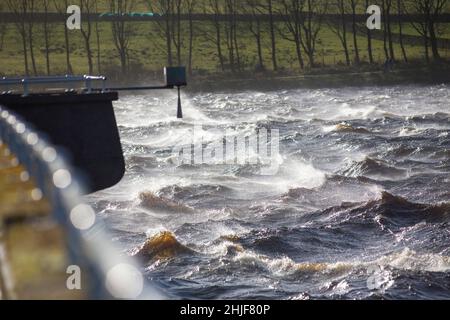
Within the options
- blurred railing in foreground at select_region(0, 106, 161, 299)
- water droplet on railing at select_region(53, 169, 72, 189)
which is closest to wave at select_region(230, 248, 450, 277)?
blurred railing in foreground at select_region(0, 106, 161, 299)

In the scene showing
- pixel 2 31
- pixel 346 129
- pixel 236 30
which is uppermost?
pixel 2 31

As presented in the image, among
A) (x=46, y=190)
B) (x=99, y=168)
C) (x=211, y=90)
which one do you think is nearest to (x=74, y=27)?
(x=211, y=90)

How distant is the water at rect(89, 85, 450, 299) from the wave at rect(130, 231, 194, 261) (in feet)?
0.09

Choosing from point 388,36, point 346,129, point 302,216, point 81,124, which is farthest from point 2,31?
point 302,216

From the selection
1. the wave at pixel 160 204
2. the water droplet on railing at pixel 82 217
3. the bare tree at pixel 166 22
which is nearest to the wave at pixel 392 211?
the wave at pixel 160 204

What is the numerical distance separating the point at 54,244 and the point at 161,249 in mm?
11546

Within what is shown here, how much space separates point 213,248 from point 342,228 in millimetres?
3177

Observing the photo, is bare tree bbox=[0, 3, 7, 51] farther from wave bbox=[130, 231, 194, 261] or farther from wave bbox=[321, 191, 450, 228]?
wave bbox=[130, 231, 194, 261]

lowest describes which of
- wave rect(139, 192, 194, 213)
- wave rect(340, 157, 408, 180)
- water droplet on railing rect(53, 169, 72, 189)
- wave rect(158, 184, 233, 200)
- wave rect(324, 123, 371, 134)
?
wave rect(324, 123, 371, 134)

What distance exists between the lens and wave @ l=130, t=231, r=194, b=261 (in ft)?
52.5

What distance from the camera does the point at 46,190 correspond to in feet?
18.9

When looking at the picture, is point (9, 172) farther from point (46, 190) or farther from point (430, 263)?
point (430, 263)

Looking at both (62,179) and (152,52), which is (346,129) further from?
(152,52)

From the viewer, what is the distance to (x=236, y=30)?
110938mm
